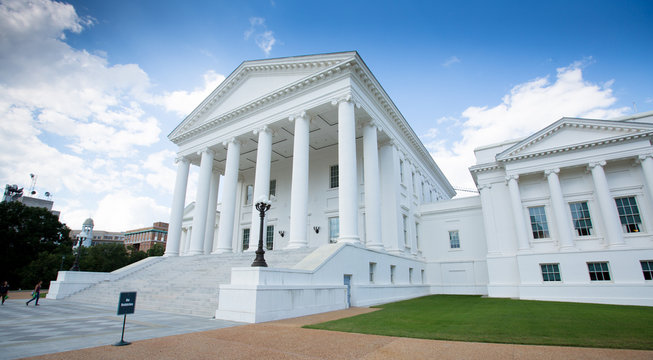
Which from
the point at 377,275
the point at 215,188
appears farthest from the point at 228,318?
the point at 215,188

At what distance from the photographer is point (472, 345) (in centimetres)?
655

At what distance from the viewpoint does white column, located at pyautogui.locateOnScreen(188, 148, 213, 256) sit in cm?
2305

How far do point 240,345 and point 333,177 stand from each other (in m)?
20.1

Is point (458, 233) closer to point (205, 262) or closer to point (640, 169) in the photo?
point (640, 169)

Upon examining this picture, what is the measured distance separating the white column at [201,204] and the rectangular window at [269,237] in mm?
5133

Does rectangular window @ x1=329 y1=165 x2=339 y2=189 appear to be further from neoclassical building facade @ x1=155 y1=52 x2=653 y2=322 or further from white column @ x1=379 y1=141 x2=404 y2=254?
white column @ x1=379 y1=141 x2=404 y2=254

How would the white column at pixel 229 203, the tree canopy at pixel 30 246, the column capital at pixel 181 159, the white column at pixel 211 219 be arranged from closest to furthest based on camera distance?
the white column at pixel 229 203, the column capital at pixel 181 159, the white column at pixel 211 219, the tree canopy at pixel 30 246

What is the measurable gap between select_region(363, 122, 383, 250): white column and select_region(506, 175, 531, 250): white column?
10.9m

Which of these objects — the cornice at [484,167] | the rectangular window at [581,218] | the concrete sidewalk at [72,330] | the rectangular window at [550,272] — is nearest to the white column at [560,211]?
the rectangular window at [581,218]

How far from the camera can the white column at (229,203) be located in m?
21.4

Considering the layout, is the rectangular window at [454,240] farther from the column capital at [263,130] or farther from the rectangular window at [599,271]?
the column capital at [263,130]

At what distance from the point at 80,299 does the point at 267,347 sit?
16385mm

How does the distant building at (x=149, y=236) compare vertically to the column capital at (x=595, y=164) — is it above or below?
above

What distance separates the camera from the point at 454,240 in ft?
90.2
